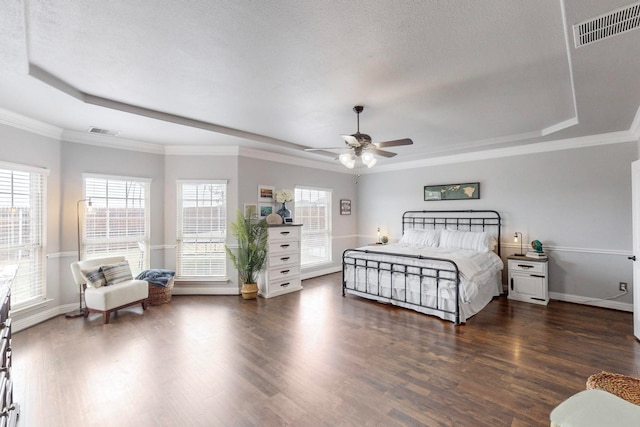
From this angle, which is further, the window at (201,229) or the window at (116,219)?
the window at (201,229)

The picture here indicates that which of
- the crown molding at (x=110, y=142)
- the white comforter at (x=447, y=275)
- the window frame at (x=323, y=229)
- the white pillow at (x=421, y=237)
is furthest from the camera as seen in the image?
the window frame at (x=323, y=229)

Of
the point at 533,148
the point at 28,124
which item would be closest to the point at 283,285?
the point at 28,124

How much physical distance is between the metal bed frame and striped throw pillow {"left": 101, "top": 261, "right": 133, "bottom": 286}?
11.7 ft

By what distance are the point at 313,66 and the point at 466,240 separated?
14.3ft

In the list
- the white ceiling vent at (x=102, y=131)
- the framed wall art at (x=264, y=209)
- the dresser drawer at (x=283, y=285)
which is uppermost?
the white ceiling vent at (x=102, y=131)

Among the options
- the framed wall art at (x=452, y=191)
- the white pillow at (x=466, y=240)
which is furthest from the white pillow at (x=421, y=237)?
the framed wall art at (x=452, y=191)

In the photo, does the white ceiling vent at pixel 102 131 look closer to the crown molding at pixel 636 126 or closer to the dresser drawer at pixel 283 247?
the dresser drawer at pixel 283 247

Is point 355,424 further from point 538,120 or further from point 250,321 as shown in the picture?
point 538,120

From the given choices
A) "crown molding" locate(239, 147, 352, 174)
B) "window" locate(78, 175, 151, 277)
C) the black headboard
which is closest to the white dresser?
"crown molding" locate(239, 147, 352, 174)

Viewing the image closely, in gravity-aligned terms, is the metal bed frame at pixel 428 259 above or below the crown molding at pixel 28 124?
below

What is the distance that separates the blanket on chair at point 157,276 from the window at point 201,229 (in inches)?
16.4

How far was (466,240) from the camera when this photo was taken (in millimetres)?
5309

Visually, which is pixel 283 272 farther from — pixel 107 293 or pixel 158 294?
pixel 107 293

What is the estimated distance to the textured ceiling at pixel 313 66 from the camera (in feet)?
6.10
